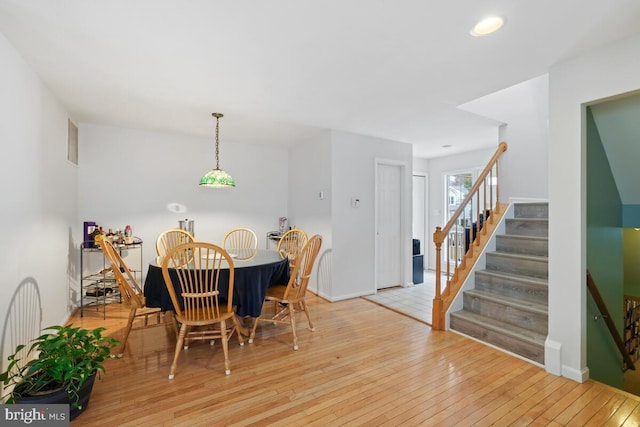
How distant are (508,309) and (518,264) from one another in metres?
0.60

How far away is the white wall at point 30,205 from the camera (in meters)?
1.96

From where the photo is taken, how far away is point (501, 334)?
272 centimetres

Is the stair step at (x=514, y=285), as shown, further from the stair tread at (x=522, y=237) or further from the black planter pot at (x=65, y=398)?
the black planter pot at (x=65, y=398)

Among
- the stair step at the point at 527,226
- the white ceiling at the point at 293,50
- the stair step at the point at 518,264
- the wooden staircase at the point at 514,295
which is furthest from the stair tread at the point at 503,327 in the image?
the white ceiling at the point at 293,50

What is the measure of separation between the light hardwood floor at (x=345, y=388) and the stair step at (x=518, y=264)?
3.19 feet

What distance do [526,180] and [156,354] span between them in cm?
512

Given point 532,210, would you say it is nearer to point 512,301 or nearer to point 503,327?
point 512,301

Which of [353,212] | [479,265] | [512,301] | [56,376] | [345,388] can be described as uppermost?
[353,212]

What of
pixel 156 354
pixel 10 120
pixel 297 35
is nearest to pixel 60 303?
pixel 156 354

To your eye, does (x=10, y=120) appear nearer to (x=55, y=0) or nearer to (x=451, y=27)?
(x=55, y=0)

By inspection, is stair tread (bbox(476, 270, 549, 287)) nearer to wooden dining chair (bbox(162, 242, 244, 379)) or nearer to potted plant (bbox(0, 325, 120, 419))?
wooden dining chair (bbox(162, 242, 244, 379))

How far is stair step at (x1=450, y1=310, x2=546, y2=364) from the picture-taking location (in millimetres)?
2486

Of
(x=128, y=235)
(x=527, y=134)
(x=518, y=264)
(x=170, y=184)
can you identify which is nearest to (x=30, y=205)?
(x=128, y=235)

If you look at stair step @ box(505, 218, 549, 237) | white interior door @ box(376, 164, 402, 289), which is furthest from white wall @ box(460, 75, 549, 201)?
white interior door @ box(376, 164, 402, 289)
